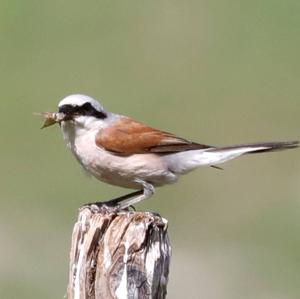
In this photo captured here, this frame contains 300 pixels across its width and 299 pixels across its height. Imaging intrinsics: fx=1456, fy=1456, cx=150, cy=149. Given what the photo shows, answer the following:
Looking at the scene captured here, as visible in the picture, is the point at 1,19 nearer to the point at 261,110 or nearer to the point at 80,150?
the point at 261,110

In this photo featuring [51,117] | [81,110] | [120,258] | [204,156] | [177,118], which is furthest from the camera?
[177,118]

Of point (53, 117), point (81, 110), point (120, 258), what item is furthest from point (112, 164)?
point (120, 258)

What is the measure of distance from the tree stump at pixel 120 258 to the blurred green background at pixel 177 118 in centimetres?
494

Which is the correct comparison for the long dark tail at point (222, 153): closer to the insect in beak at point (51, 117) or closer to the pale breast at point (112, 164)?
the pale breast at point (112, 164)

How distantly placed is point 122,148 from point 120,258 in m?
2.14

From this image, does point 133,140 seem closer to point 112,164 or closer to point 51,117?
point 112,164

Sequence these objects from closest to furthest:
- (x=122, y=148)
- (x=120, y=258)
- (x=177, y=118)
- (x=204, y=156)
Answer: (x=120, y=258)
(x=122, y=148)
(x=204, y=156)
(x=177, y=118)

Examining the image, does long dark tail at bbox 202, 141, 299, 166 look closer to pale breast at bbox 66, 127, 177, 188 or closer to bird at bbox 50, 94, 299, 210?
bird at bbox 50, 94, 299, 210

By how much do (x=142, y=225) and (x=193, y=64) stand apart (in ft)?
38.9

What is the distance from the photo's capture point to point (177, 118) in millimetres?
14977

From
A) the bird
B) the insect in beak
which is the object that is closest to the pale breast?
the bird

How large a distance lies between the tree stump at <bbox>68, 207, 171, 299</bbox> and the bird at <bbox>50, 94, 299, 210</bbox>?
1614 mm

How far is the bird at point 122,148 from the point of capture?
731 centimetres

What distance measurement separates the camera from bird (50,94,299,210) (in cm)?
731
